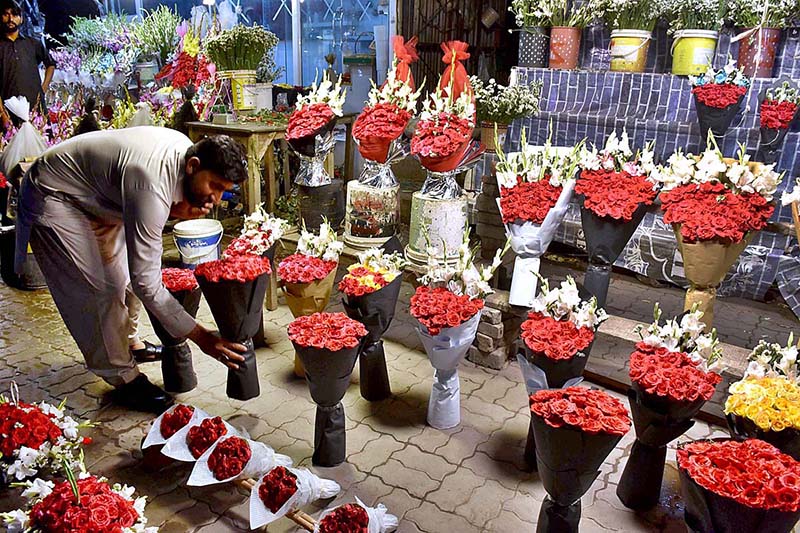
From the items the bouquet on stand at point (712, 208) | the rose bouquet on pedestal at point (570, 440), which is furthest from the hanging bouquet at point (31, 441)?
the bouquet on stand at point (712, 208)

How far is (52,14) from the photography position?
33.4ft

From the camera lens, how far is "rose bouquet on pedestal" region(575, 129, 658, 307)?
9.79ft

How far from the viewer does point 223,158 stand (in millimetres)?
2445

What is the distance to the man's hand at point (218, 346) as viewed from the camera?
2577 mm

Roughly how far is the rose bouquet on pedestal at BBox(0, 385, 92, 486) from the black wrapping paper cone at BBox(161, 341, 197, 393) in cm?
70

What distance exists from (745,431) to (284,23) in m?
8.23

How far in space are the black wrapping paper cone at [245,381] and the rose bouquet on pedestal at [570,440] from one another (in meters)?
1.47

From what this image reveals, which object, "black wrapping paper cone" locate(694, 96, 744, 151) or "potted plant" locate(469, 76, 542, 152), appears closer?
"black wrapping paper cone" locate(694, 96, 744, 151)

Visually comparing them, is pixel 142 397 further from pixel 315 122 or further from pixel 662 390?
pixel 662 390

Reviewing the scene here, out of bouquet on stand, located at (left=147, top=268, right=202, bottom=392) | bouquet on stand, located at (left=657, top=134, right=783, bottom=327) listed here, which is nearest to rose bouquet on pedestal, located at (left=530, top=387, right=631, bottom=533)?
bouquet on stand, located at (left=657, top=134, right=783, bottom=327)

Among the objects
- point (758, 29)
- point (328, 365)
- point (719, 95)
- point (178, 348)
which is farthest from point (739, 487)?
point (758, 29)

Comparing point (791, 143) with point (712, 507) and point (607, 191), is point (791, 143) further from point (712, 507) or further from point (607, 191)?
point (712, 507)

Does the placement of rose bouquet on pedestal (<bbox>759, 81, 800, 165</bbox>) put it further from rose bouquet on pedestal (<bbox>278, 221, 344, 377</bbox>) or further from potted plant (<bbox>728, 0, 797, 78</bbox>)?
rose bouquet on pedestal (<bbox>278, 221, 344, 377</bbox>)

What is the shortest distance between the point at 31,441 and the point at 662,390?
96.6 inches
